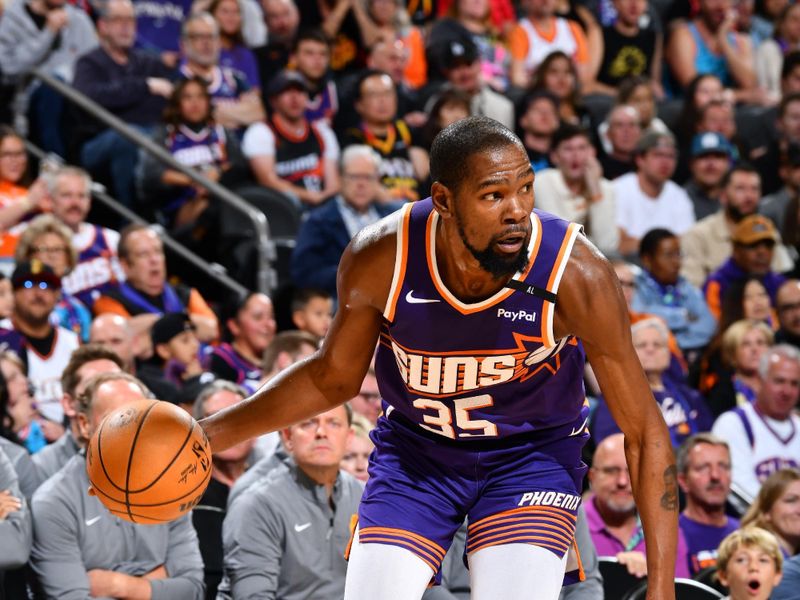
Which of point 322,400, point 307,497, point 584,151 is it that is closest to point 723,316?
point 584,151

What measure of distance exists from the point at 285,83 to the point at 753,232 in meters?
3.34

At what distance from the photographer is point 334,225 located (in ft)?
27.5

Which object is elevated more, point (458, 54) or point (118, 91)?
point (458, 54)

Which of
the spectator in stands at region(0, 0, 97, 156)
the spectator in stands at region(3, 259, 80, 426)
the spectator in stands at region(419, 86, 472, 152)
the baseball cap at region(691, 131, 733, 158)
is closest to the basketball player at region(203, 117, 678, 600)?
the spectator in stands at region(3, 259, 80, 426)

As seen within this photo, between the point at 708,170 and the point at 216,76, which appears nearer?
the point at 216,76

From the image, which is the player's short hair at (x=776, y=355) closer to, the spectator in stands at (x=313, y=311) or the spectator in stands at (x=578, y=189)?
the spectator in stands at (x=578, y=189)

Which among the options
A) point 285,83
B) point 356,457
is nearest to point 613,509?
point 356,457

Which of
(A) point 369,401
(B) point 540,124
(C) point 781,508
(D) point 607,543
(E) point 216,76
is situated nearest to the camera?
(D) point 607,543

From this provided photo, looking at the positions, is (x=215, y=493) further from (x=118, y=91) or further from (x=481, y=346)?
(x=118, y=91)

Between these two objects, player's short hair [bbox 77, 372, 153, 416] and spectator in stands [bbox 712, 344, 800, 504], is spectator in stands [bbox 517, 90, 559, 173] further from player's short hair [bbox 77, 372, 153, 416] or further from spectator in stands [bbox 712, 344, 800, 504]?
player's short hair [bbox 77, 372, 153, 416]

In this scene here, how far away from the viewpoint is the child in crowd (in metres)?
5.55

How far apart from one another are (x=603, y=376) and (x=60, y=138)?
21.4 feet

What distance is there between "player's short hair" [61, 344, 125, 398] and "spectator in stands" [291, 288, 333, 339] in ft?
6.45

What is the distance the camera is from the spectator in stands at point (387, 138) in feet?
30.8
